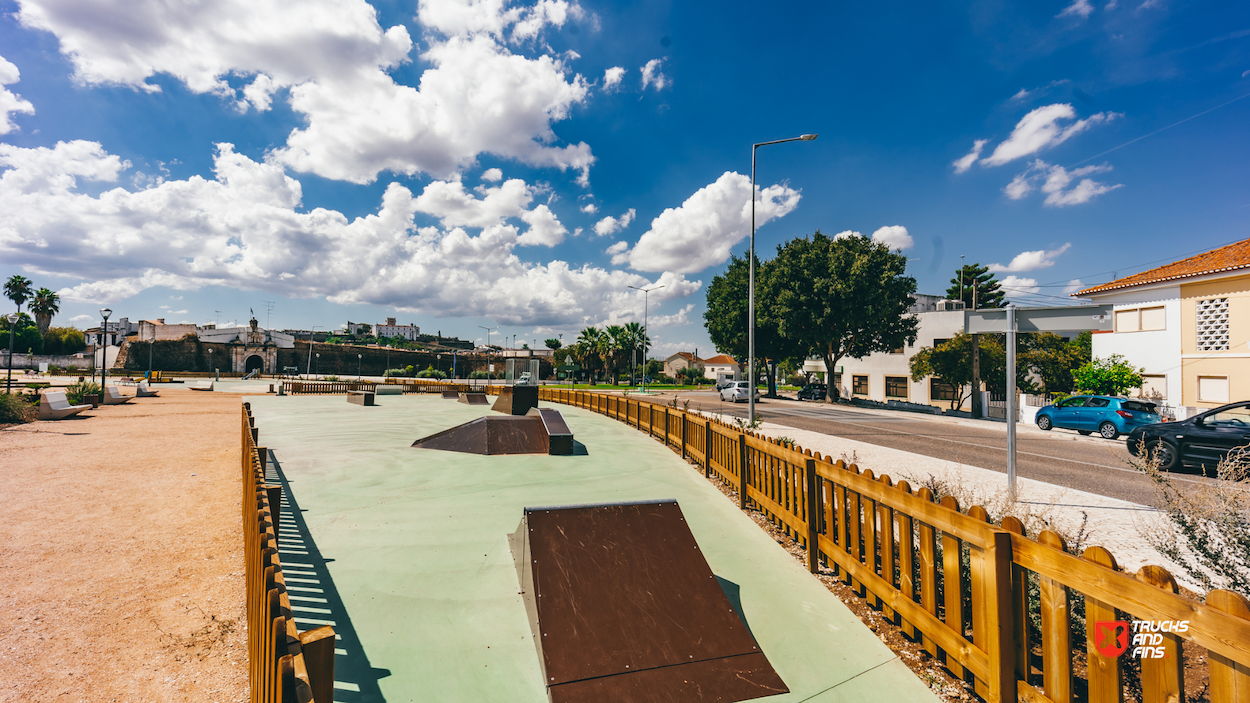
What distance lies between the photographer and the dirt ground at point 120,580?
10.4 feet

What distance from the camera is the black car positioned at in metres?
9.70

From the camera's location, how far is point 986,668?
2.77 metres

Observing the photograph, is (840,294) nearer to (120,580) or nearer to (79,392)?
(120,580)

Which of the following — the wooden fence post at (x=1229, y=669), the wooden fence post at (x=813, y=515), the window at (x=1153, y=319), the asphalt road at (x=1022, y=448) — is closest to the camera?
the wooden fence post at (x=1229, y=669)

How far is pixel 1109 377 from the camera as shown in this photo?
68.8ft

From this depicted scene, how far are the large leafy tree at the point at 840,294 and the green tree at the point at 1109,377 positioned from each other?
32.4ft

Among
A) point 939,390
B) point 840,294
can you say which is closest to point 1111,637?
point 840,294

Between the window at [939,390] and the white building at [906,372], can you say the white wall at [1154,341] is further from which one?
the window at [939,390]

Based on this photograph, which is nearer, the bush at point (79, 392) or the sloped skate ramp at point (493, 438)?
the sloped skate ramp at point (493, 438)

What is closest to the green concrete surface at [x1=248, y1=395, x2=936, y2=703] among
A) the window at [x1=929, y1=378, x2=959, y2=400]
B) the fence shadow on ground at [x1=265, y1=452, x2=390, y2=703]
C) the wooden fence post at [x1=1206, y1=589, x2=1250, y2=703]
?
the fence shadow on ground at [x1=265, y1=452, x2=390, y2=703]

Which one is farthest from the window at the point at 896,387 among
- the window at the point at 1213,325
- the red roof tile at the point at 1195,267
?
the window at the point at 1213,325

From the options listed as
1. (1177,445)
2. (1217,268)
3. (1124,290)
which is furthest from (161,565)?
(1124,290)

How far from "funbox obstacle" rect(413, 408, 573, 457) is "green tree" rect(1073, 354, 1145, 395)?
24.7 m

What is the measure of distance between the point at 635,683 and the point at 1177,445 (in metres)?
14.2
